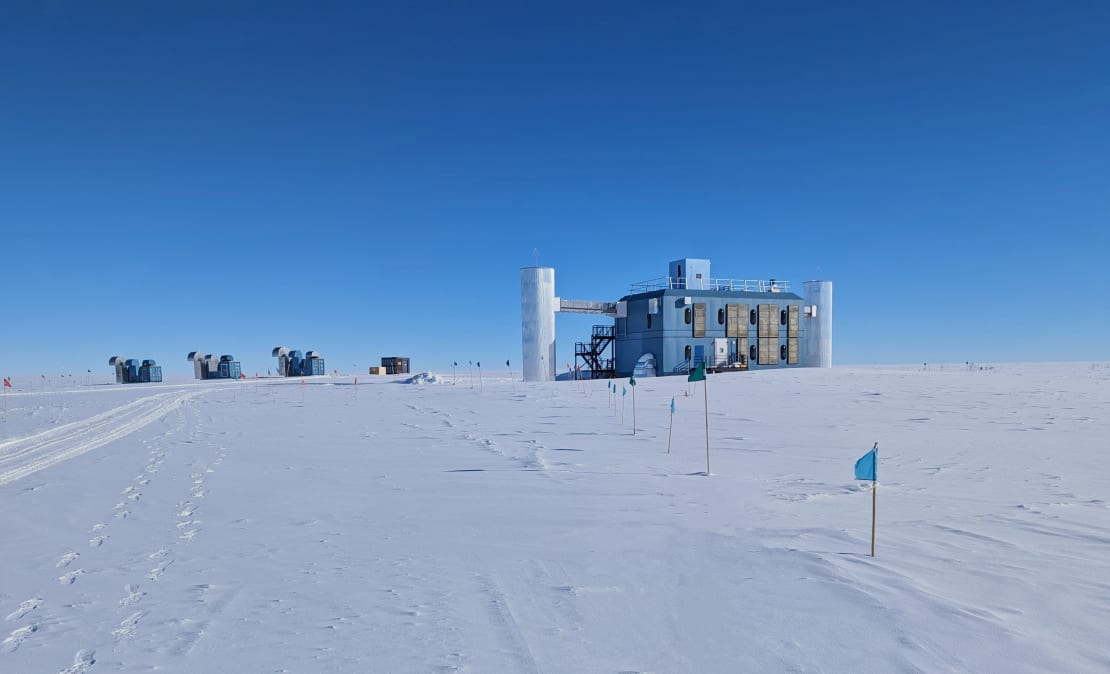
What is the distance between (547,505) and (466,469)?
2894 millimetres

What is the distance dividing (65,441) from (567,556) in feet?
52.7

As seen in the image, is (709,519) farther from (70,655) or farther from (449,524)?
(70,655)

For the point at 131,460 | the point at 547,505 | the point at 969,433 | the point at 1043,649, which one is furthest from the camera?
the point at 969,433

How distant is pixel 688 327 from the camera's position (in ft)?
127

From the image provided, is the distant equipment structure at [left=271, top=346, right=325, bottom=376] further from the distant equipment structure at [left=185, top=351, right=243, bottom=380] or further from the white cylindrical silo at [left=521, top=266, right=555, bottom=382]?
the white cylindrical silo at [left=521, top=266, right=555, bottom=382]

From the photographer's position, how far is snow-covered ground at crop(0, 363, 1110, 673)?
3979 millimetres

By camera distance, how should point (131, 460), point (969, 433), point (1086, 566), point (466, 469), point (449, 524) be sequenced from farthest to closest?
point (969, 433) → point (131, 460) → point (466, 469) → point (449, 524) → point (1086, 566)

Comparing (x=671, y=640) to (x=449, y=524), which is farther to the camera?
(x=449, y=524)

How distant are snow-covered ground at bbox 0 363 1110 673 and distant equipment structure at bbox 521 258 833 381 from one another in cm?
2396

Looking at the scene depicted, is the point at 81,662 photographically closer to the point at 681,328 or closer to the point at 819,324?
the point at 681,328

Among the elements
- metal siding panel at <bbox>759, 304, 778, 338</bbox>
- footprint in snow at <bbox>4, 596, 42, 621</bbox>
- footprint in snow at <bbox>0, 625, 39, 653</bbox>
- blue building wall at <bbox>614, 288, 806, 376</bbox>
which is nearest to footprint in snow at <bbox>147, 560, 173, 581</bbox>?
footprint in snow at <bbox>4, 596, 42, 621</bbox>

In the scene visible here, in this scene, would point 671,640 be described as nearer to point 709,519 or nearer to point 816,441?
point 709,519

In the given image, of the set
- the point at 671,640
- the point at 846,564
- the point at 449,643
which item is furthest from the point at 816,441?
the point at 449,643

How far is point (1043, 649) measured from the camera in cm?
383
